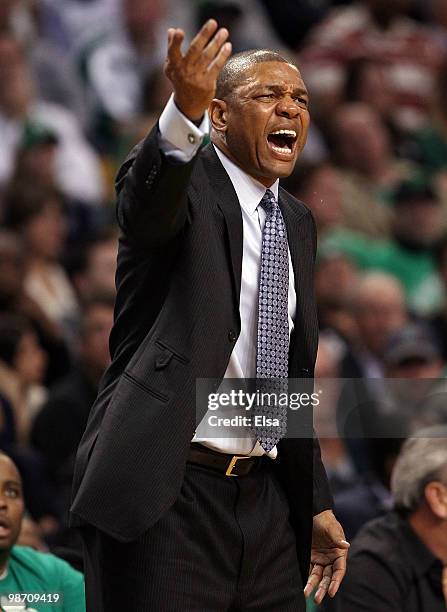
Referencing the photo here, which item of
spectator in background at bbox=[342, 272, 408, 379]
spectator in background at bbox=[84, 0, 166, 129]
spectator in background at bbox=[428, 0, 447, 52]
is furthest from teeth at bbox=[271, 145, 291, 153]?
spectator in background at bbox=[428, 0, 447, 52]

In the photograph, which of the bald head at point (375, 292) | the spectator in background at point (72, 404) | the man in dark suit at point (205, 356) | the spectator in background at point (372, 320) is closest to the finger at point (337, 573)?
the man in dark suit at point (205, 356)

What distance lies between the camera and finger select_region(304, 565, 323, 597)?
8.54ft

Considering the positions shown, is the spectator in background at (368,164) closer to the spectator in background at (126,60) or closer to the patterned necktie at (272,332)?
the spectator in background at (126,60)

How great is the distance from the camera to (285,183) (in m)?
4.47

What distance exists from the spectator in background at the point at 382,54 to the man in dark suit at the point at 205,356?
526 centimetres

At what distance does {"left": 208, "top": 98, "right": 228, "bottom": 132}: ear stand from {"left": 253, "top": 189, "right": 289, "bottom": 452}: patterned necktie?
7.7 inches

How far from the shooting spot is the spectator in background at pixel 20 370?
5160 millimetres

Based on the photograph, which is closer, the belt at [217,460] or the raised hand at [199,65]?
the raised hand at [199,65]

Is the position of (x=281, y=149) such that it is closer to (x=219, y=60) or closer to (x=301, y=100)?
(x=301, y=100)

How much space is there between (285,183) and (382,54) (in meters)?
3.65

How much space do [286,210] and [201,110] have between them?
0.47 meters

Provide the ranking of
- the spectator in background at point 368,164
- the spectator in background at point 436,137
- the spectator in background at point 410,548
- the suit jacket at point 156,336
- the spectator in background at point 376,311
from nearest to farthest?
the suit jacket at point 156,336 < the spectator in background at point 410,548 < the spectator in background at point 376,311 < the spectator in background at point 368,164 < the spectator in background at point 436,137

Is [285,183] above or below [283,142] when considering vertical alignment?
above

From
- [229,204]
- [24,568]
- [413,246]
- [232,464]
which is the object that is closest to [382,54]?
[413,246]
